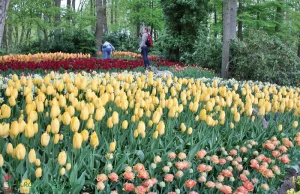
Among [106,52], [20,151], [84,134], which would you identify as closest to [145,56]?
[106,52]

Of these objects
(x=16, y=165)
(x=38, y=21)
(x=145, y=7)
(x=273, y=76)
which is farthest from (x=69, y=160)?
(x=145, y=7)

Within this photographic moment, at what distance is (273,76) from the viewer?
9.67 m

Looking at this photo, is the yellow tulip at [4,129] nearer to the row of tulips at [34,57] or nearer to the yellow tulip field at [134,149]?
the yellow tulip field at [134,149]

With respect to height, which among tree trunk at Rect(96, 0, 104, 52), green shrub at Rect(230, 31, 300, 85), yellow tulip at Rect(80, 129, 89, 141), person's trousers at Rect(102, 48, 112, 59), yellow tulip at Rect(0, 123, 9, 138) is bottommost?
yellow tulip at Rect(80, 129, 89, 141)

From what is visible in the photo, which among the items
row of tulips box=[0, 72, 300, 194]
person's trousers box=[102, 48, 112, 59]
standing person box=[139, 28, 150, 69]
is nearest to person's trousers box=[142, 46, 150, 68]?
standing person box=[139, 28, 150, 69]

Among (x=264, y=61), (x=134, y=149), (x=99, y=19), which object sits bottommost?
(x=134, y=149)

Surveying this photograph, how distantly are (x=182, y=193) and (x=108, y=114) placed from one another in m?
1.07

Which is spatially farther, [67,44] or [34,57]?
[67,44]

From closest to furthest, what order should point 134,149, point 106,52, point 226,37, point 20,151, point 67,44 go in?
point 20,151, point 134,149, point 226,37, point 106,52, point 67,44

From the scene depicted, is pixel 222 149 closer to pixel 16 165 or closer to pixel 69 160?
pixel 69 160

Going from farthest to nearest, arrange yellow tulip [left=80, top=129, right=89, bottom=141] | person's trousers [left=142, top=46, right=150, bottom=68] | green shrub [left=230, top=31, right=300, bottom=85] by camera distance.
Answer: person's trousers [left=142, top=46, right=150, bottom=68]
green shrub [left=230, top=31, right=300, bottom=85]
yellow tulip [left=80, top=129, right=89, bottom=141]

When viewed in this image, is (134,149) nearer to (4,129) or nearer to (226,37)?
(4,129)

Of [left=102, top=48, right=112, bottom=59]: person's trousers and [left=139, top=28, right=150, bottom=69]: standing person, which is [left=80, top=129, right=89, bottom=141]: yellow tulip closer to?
[left=139, top=28, right=150, bottom=69]: standing person

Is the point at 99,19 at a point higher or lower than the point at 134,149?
higher
